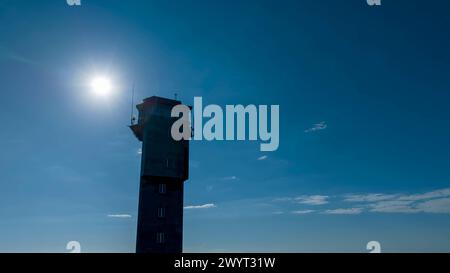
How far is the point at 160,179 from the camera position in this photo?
1697 inches

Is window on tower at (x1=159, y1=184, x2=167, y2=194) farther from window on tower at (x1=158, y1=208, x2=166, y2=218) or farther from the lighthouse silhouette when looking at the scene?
window on tower at (x1=158, y1=208, x2=166, y2=218)

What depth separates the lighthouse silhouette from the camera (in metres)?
41.4

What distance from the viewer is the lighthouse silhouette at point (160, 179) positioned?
41375mm

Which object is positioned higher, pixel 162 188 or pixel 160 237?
pixel 162 188

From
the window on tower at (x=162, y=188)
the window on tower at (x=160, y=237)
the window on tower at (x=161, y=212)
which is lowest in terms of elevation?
the window on tower at (x=160, y=237)

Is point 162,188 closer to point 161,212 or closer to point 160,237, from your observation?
point 161,212

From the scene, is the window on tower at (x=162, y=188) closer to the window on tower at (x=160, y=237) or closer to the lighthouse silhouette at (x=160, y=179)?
the lighthouse silhouette at (x=160, y=179)

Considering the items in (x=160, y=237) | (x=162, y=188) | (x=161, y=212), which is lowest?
(x=160, y=237)

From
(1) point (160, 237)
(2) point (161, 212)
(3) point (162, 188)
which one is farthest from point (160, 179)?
(1) point (160, 237)

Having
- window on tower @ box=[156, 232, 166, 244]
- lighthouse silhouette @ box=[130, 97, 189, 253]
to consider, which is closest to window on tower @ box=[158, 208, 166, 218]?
lighthouse silhouette @ box=[130, 97, 189, 253]

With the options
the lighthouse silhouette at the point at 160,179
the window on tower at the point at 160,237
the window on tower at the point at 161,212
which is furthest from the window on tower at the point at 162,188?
the window on tower at the point at 160,237

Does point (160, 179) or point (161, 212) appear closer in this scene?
point (161, 212)
